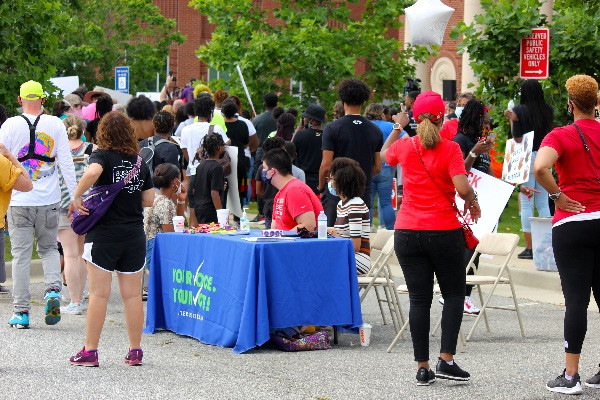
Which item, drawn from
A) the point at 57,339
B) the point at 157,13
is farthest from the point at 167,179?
the point at 157,13

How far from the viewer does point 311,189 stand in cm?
1204

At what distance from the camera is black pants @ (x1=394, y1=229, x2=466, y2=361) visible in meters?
8.38

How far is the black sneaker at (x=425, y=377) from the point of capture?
835 centimetres

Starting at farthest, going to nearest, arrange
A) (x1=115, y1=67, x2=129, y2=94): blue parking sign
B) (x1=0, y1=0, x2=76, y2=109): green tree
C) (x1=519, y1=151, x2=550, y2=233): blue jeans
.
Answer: (x1=115, y1=67, x2=129, y2=94): blue parking sign < (x1=0, y1=0, x2=76, y2=109): green tree < (x1=519, y1=151, x2=550, y2=233): blue jeans

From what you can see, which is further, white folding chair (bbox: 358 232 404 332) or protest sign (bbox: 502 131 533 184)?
protest sign (bbox: 502 131 533 184)

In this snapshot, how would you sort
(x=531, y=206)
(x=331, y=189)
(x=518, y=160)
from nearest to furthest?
(x=331, y=189) < (x=518, y=160) < (x=531, y=206)

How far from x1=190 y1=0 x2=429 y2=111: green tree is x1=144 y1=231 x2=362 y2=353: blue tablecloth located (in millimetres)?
11720

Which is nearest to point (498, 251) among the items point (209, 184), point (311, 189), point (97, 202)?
point (311, 189)

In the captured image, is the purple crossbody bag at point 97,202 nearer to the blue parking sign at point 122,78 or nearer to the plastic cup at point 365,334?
the plastic cup at point 365,334

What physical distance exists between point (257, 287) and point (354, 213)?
135cm

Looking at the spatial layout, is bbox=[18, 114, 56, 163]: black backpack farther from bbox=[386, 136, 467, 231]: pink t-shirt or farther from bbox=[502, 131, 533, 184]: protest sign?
bbox=[502, 131, 533, 184]: protest sign

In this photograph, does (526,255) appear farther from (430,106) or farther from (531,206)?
(430,106)

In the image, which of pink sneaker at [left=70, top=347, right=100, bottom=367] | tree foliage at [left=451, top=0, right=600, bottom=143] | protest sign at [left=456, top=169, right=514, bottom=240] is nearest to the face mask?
protest sign at [left=456, top=169, right=514, bottom=240]

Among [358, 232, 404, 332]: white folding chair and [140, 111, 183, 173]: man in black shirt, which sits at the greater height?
[140, 111, 183, 173]: man in black shirt
